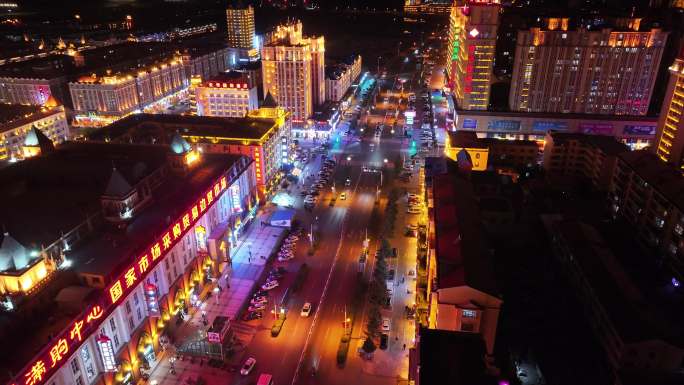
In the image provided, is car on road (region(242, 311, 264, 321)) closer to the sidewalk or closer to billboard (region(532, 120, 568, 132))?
the sidewalk

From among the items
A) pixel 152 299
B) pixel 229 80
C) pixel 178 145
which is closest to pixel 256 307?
pixel 152 299

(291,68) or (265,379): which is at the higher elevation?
(291,68)

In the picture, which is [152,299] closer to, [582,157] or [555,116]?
[582,157]

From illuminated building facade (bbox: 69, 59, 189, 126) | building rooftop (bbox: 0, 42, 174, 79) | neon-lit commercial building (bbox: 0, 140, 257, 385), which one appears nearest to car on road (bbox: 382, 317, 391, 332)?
neon-lit commercial building (bbox: 0, 140, 257, 385)

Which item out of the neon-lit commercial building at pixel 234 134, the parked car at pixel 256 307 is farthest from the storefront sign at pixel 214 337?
the neon-lit commercial building at pixel 234 134

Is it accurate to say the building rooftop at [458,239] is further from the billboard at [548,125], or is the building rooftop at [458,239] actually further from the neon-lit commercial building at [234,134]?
the billboard at [548,125]
